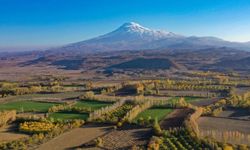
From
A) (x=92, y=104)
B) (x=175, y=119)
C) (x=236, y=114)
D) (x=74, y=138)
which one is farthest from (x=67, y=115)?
(x=236, y=114)

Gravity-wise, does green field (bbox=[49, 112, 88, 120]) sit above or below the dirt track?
above

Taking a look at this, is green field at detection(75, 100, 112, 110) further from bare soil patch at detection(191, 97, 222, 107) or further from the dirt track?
bare soil patch at detection(191, 97, 222, 107)

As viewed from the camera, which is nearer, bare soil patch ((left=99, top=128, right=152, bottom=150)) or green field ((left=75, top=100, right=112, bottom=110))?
bare soil patch ((left=99, top=128, right=152, bottom=150))

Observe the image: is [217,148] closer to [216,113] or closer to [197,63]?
[216,113]

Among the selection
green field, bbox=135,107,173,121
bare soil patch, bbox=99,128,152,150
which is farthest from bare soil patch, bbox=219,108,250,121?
bare soil patch, bbox=99,128,152,150

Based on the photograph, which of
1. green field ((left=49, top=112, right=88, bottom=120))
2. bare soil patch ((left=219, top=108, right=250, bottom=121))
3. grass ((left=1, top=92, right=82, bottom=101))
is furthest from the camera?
grass ((left=1, top=92, right=82, bottom=101))

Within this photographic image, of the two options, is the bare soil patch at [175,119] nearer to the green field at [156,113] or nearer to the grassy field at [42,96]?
the green field at [156,113]

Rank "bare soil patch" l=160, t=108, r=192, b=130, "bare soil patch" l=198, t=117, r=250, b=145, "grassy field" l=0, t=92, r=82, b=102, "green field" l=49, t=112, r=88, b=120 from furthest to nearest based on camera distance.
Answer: "grassy field" l=0, t=92, r=82, b=102 → "green field" l=49, t=112, r=88, b=120 → "bare soil patch" l=160, t=108, r=192, b=130 → "bare soil patch" l=198, t=117, r=250, b=145
